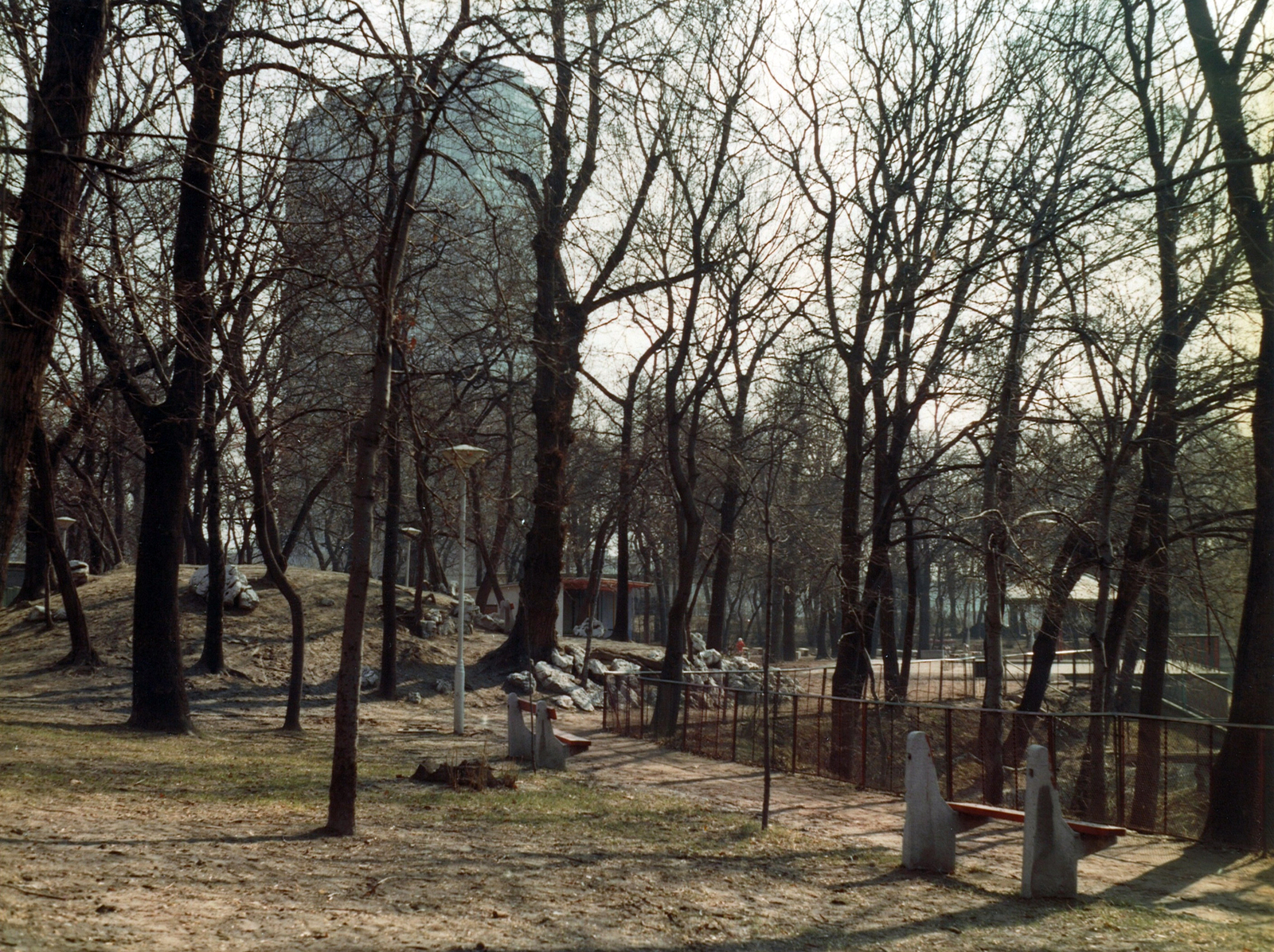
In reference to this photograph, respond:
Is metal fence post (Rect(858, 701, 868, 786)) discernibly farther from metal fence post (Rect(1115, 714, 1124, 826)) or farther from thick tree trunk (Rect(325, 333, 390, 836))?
thick tree trunk (Rect(325, 333, 390, 836))

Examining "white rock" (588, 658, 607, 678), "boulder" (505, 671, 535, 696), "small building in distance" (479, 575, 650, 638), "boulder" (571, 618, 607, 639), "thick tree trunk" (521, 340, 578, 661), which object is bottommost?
"boulder" (505, 671, 535, 696)

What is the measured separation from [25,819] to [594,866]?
4.03 m

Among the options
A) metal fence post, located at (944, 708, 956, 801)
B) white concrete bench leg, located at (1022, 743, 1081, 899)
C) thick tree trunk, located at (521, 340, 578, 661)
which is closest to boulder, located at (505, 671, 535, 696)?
thick tree trunk, located at (521, 340, 578, 661)

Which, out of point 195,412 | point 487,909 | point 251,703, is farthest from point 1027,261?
point 251,703

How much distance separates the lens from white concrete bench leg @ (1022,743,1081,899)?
24.3 feet

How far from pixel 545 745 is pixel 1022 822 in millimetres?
7335

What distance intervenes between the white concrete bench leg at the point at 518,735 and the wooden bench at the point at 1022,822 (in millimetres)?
7204

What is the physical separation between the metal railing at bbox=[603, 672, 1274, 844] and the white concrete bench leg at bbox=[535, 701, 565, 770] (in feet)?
9.41

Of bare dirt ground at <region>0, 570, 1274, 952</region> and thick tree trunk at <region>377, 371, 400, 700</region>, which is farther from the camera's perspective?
thick tree trunk at <region>377, 371, 400, 700</region>

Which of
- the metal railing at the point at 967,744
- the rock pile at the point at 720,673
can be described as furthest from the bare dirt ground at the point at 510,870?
the rock pile at the point at 720,673

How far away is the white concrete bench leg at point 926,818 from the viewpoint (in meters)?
8.23

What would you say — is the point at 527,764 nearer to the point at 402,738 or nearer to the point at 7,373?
the point at 402,738

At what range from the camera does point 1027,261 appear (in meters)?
16.3

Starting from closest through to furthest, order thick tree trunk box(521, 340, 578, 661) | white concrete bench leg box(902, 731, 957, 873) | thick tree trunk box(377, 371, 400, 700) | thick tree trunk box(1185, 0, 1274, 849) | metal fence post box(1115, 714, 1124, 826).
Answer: white concrete bench leg box(902, 731, 957, 873), thick tree trunk box(1185, 0, 1274, 849), metal fence post box(1115, 714, 1124, 826), thick tree trunk box(377, 371, 400, 700), thick tree trunk box(521, 340, 578, 661)
